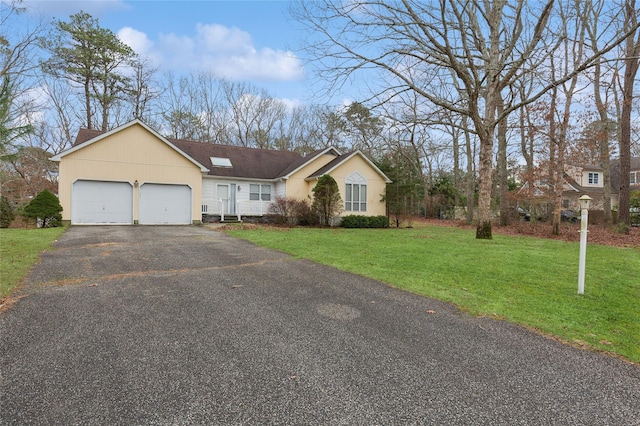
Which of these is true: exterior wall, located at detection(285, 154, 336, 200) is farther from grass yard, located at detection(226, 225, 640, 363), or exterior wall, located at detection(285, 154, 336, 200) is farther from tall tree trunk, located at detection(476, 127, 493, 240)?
tall tree trunk, located at detection(476, 127, 493, 240)

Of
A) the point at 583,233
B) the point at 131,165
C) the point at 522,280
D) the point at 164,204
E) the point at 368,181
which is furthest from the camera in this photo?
the point at 368,181

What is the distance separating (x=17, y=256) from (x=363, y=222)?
51.0 feet

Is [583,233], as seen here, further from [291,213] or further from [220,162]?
[220,162]

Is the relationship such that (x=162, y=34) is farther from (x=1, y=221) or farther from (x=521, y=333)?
(x=521, y=333)

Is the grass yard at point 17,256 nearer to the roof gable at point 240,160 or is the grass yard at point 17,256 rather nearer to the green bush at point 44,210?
the green bush at point 44,210

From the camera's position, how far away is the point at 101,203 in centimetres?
1644

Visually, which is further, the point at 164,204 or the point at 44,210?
the point at 164,204

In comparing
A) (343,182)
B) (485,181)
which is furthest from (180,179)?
(485,181)

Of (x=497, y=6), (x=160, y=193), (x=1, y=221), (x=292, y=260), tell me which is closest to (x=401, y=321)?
(x=292, y=260)

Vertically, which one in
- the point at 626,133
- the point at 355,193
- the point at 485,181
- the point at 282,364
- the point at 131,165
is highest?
Result: the point at 626,133

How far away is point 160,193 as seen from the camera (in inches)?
698

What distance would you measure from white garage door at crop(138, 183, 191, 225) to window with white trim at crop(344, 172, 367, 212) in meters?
9.02

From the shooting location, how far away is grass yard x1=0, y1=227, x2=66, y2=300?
17.9 feet

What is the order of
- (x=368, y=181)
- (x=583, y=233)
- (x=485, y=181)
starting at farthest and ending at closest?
(x=368, y=181), (x=485, y=181), (x=583, y=233)
